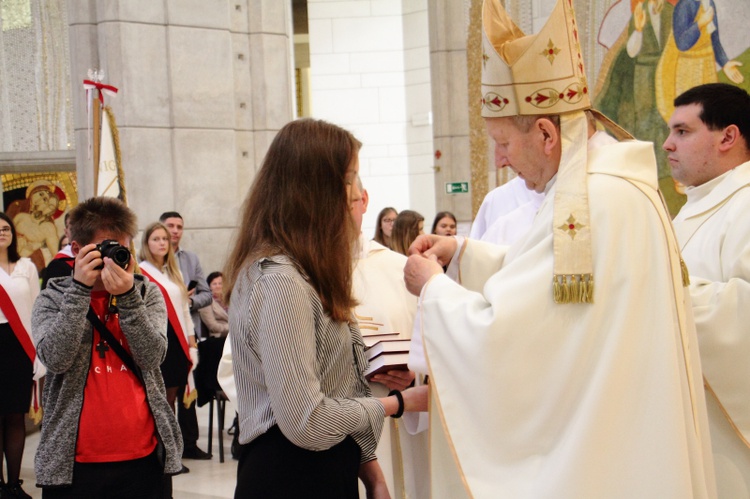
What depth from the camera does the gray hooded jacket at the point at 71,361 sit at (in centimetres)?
289

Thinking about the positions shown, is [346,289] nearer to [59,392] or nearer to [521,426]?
[521,426]

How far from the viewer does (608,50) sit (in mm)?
6438

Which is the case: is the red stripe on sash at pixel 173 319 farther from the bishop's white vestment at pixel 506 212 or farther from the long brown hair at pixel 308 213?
the long brown hair at pixel 308 213

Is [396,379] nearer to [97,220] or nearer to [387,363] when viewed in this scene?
[387,363]

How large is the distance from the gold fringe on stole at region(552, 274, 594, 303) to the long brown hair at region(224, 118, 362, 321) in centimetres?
50

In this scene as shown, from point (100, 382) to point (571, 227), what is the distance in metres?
1.76

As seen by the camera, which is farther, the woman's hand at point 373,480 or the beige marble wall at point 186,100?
the beige marble wall at point 186,100

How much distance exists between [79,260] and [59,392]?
0.46 metres

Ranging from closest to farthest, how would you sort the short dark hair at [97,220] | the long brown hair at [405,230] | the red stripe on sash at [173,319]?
the short dark hair at [97,220]
the red stripe on sash at [173,319]
the long brown hair at [405,230]

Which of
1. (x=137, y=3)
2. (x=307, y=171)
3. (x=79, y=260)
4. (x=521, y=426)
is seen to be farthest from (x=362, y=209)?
(x=137, y=3)

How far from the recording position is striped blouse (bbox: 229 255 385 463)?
6.28ft

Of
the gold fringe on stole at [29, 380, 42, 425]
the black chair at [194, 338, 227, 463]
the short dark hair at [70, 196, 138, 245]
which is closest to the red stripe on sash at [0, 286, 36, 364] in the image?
the gold fringe on stole at [29, 380, 42, 425]

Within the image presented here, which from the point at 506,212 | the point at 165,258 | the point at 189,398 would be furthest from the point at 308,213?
the point at 189,398

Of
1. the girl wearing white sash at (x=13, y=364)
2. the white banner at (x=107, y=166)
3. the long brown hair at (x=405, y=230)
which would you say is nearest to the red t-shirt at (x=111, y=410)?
the white banner at (x=107, y=166)
